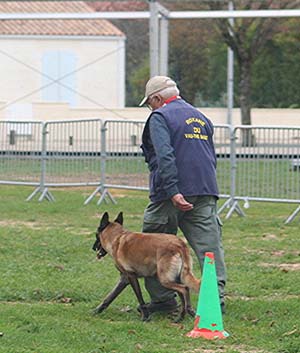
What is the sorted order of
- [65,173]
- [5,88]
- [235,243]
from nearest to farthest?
[235,243] < [65,173] < [5,88]

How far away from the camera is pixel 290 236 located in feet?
42.9

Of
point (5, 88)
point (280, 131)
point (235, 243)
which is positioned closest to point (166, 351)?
point (235, 243)

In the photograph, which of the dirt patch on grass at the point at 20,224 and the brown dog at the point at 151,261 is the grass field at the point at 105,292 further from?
the brown dog at the point at 151,261

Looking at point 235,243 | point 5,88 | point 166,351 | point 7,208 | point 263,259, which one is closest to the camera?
point 166,351

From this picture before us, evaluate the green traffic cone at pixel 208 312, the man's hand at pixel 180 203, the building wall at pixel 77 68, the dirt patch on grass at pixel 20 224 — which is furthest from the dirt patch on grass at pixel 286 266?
the building wall at pixel 77 68

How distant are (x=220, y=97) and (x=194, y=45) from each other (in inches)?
145

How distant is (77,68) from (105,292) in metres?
33.6

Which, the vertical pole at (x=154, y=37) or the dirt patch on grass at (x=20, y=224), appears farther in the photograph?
the vertical pole at (x=154, y=37)

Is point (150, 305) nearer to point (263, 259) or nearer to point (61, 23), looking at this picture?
point (263, 259)

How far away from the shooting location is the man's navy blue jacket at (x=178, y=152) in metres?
7.83

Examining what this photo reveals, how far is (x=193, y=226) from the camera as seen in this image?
8211 mm

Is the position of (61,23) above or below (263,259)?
above

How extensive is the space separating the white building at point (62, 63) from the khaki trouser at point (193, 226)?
31.8 m

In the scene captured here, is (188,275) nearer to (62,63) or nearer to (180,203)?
(180,203)
